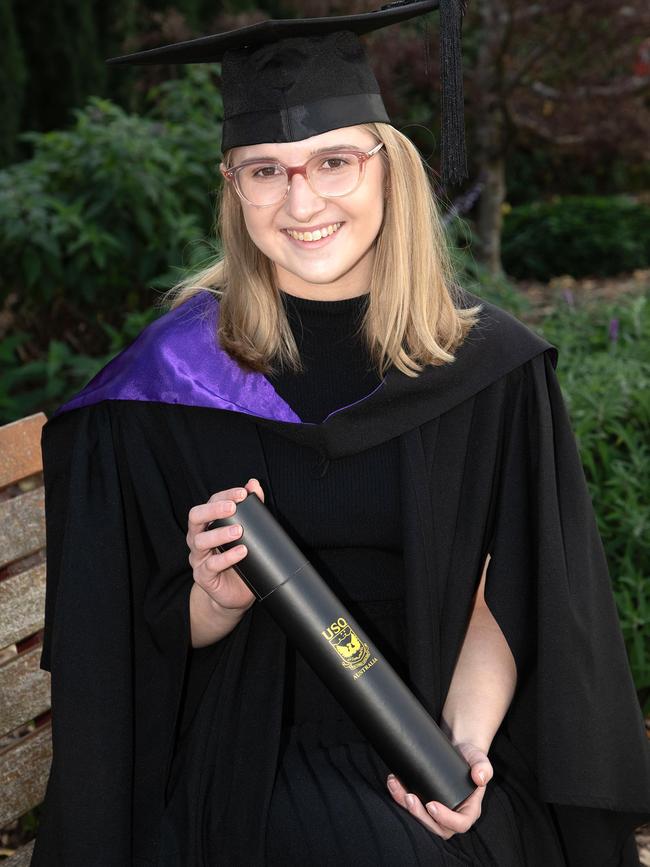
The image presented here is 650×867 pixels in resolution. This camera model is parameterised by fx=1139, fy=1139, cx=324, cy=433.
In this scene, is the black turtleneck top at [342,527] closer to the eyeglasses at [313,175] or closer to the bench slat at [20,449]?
the eyeglasses at [313,175]

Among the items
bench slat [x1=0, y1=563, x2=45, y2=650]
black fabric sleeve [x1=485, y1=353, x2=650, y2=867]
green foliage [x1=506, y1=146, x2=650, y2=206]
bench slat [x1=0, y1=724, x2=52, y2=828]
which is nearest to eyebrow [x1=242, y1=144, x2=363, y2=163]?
black fabric sleeve [x1=485, y1=353, x2=650, y2=867]

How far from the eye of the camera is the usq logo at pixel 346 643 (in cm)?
170

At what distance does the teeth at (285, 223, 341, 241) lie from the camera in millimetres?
2078

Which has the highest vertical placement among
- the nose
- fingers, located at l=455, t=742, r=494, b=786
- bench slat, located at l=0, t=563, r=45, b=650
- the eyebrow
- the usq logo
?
the eyebrow

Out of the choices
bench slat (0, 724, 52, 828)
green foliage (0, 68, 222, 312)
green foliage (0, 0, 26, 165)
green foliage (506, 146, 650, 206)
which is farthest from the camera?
green foliage (506, 146, 650, 206)

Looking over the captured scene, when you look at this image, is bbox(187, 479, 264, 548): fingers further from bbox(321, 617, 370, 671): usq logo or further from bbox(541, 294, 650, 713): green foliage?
bbox(541, 294, 650, 713): green foliage

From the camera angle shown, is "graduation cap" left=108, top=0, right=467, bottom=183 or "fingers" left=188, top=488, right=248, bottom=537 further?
"graduation cap" left=108, top=0, right=467, bottom=183

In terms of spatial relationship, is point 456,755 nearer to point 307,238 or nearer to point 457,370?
point 457,370

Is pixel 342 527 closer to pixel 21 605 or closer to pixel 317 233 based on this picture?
pixel 317 233

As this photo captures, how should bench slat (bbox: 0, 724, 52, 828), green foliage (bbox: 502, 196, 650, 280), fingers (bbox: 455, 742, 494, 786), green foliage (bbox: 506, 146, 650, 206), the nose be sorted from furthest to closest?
green foliage (bbox: 506, 146, 650, 206) < green foliage (bbox: 502, 196, 650, 280) < bench slat (bbox: 0, 724, 52, 828) < the nose < fingers (bbox: 455, 742, 494, 786)

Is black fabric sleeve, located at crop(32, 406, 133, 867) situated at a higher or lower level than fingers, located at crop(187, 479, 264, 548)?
lower

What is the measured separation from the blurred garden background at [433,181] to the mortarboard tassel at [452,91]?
0.14 ft

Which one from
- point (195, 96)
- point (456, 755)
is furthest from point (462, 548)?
point (195, 96)

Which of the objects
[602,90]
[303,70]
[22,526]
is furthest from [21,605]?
[602,90]
